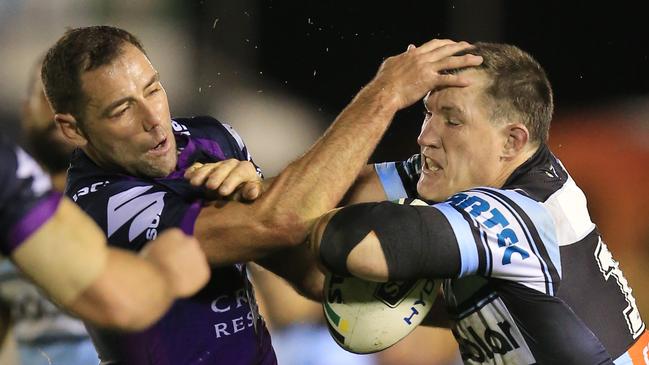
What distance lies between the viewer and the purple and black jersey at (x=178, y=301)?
294cm

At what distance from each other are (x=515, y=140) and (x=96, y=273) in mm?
1473

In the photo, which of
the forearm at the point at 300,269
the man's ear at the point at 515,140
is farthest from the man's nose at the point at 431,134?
the forearm at the point at 300,269

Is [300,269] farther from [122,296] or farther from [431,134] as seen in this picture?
[122,296]

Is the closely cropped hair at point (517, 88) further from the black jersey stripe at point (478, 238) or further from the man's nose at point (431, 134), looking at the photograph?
the black jersey stripe at point (478, 238)

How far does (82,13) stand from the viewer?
19.9ft

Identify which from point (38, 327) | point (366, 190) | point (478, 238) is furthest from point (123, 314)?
point (38, 327)

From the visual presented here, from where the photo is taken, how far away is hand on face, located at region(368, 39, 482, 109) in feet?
10.0

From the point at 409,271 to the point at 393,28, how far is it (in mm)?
3808

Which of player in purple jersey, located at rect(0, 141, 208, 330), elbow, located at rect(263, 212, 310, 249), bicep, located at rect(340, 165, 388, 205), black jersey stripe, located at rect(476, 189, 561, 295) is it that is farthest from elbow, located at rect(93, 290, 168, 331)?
bicep, located at rect(340, 165, 388, 205)

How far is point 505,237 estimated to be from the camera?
104 inches

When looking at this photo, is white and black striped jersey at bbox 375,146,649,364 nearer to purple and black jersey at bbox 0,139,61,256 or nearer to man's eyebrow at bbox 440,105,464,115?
man's eyebrow at bbox 440,105,464,115

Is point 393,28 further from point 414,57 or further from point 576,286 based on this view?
point 576,286

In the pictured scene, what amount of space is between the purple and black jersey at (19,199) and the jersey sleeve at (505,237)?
3.59 ft

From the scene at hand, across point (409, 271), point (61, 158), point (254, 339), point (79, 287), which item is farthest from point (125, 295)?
point (61, 158)
